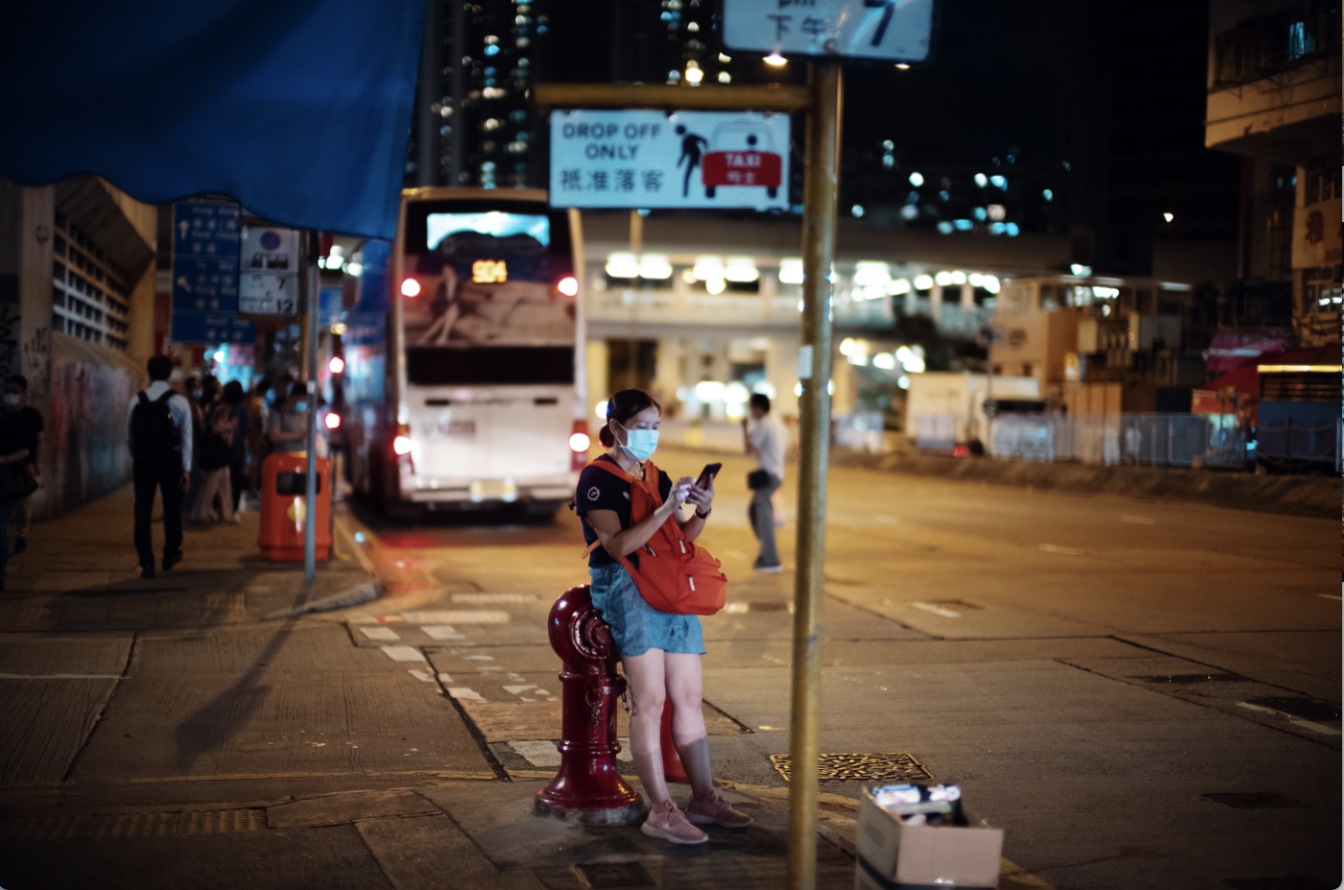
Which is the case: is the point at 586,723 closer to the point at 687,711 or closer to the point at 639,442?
the point at 687,711

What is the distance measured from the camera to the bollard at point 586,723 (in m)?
5.11

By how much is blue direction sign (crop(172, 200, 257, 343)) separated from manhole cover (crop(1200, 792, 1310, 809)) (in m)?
17.0

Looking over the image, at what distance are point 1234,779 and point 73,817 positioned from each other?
5.22 meters

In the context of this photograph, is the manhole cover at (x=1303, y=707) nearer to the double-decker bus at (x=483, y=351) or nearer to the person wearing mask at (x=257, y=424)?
the double-decker bus at (x=483, y=351)

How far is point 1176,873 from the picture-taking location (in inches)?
196

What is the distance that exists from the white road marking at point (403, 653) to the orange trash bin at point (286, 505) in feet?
13.7

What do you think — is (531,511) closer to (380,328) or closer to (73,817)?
(380,328)

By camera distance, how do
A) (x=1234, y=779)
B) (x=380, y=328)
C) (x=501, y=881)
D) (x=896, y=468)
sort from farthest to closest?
(x=896, y=468) → (x=380, y=328) → (x=1234, y=779) → (x=501, y=881)

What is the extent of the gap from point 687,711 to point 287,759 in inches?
100

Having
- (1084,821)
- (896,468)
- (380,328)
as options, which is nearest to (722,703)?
(1084,821)

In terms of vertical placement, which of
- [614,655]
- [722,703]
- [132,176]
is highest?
[132,176]

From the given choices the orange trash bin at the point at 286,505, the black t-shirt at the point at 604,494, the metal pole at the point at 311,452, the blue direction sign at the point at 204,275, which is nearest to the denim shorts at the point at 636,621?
the black t-shirt at the point at 604,494

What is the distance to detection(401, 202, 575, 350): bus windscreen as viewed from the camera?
715 inches

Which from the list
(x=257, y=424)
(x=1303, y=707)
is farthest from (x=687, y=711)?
(x=257, y=424)
